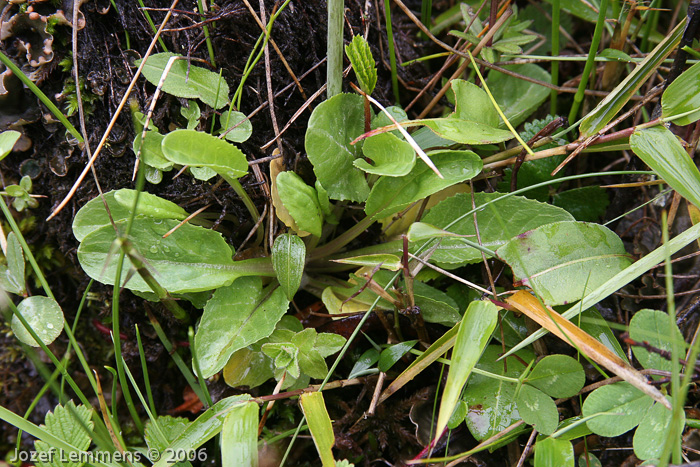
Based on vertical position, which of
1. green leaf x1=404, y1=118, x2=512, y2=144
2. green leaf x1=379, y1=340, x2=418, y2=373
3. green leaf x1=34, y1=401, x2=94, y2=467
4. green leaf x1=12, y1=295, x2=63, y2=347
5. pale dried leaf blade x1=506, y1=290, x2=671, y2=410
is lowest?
green leaf x1=34, y1=401, x2=94, y2=467

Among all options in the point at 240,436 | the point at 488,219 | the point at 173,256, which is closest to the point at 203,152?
the point at 173,256

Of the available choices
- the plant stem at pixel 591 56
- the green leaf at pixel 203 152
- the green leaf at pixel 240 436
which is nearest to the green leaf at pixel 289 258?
the green leaf at pixel 203 152

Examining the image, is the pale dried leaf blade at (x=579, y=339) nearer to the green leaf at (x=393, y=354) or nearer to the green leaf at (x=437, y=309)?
the green leaf at (x=437, y=309)

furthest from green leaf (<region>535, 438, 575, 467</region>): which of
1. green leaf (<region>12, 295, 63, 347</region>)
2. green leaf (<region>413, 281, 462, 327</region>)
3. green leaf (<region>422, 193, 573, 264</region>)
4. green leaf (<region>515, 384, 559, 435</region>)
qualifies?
green leaf (<region>12, 295, 63, 347</region>)

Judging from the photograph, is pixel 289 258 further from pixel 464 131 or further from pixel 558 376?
pixel 558 376

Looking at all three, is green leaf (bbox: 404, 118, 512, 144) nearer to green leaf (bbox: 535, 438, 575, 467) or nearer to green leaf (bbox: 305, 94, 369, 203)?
green leaf (bbox: 305, 94, 369, 203)
